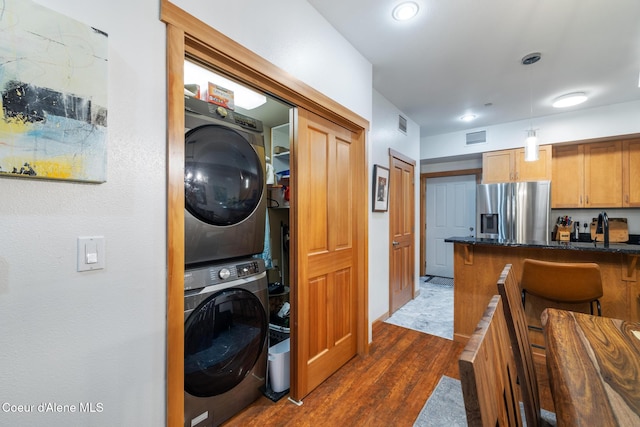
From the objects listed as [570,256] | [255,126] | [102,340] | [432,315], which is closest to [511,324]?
[102,340]

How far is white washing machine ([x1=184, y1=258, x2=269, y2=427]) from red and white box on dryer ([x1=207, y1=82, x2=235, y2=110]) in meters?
0.95

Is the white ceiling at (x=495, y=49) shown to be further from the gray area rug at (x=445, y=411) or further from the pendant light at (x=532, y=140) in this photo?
the gray area rug at (x=445, y=411)

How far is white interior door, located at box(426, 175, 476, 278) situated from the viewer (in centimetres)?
493

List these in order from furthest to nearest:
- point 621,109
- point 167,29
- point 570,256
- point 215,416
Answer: point 621,109, point 570,256, point 215,416, point 167,29

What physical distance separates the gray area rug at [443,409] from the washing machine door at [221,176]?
1.66 m

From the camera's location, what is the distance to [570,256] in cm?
221

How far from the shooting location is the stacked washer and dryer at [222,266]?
1.40m

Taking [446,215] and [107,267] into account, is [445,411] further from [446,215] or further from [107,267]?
[446,215]

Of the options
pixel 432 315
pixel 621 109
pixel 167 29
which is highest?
pixel 621 109

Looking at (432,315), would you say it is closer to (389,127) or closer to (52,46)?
(389,127)

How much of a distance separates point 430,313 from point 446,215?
229cm

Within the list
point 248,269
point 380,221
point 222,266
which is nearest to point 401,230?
point 380,221

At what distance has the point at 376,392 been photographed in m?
1.94

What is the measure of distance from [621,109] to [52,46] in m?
5.27
